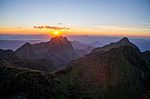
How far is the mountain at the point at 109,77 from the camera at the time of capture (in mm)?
34713

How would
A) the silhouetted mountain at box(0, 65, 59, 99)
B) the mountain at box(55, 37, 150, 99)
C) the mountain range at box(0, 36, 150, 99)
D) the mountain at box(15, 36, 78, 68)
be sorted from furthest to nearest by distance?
1. the mountain at box(15, 36, 78, 68)
2. the mountain at box(55, 37, 150, 99)
3. the mountain range at box(0, 36, 150, 99)
4. the silhouetted mountain at box(0, 65, 59, 99)

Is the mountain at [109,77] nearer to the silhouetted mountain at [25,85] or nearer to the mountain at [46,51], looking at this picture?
the silhouetted mountain at [25,85]

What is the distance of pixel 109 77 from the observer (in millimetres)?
38688

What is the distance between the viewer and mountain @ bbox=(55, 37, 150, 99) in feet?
114

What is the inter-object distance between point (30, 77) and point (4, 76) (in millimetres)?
3369

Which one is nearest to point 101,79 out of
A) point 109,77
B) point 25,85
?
point 109,77

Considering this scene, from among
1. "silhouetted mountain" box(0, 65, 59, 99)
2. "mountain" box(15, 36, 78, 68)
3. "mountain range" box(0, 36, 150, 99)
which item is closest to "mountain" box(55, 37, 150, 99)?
"mountain range" box(0, 36, 150, 99)

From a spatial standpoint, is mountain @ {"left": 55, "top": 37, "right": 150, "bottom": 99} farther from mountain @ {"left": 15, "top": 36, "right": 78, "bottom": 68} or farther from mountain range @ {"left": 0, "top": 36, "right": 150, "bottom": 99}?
mountain @ {"left": 15, "top": 36, "right": 78, "bottom": 68}

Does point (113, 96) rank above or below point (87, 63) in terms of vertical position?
below

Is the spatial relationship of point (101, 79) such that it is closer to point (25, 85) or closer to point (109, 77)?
point (109, 77)

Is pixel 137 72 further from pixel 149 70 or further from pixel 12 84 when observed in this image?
pixel 12 84

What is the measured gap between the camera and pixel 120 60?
137ft

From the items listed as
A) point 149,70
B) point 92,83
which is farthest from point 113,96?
point 149,70

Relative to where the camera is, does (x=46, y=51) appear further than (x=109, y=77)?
Yes
